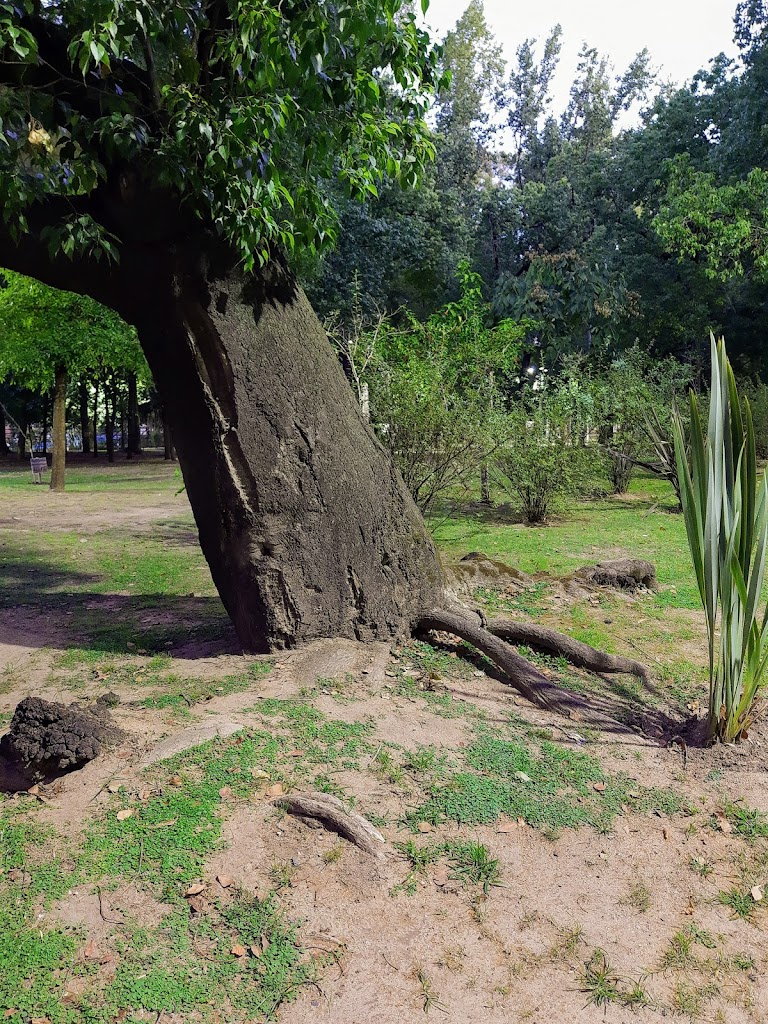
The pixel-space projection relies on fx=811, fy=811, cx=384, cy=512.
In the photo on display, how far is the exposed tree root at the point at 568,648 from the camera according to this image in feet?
17.3

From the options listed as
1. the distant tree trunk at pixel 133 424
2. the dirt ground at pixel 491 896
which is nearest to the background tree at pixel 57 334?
the distant tree trunk at pixel 133 424

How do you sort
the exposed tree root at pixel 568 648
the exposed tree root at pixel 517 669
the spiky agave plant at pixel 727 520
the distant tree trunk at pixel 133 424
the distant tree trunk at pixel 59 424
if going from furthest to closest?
the distant tree trunk at pixel 133 424, the distant tree trunk at pixel 59 424, the exposed tree root at pixel 568 648, the exposed tree root at pixel 517 669, the spiky agave plant at pixel 727 520

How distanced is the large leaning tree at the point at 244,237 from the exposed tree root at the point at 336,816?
1655mm

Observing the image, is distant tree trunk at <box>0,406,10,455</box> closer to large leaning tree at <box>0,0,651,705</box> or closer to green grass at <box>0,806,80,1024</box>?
large leaning tree at <box>0,0,651,705</box>

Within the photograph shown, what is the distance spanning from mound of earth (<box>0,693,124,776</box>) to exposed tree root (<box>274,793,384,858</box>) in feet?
3.07

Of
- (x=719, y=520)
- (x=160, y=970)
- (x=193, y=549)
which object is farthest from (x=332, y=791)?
(x=193, y=549)

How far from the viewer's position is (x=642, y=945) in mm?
2900

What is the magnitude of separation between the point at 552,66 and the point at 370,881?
49162 millimetres

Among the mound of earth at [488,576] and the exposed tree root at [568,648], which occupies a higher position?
the mound of earth at [488,576]

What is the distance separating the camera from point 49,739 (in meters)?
3.65

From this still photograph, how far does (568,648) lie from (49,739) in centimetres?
322

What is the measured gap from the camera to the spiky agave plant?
3.88 meters

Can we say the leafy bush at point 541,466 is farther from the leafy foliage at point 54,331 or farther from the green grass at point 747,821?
the leafy foliage at point 54,331

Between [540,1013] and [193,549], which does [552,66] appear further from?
[540,1013]
